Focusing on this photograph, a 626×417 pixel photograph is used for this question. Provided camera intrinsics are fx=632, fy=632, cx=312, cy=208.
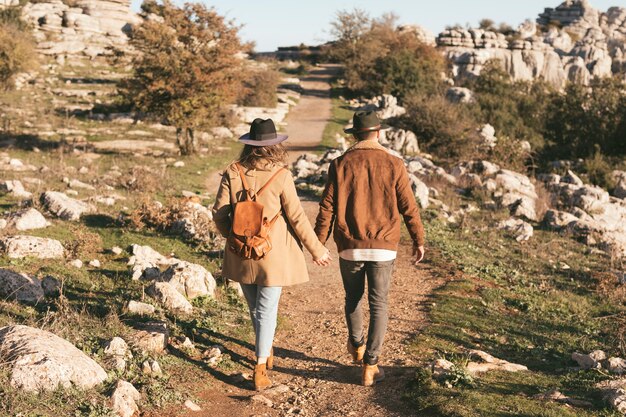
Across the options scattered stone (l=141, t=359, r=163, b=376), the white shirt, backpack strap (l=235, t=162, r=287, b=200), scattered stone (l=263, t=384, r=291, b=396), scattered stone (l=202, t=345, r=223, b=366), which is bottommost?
scattered stone (l=263, t=384, r=291, b=396)

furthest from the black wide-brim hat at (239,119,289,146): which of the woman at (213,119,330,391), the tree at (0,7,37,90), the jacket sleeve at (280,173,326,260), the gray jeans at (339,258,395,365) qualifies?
the tree at (0,7,37,90)

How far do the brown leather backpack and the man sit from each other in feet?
2.22

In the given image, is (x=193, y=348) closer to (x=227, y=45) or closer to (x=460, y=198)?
(x=460, y=198)

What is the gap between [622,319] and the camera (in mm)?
8805

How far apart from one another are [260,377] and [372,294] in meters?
1.21

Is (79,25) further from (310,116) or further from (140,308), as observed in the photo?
(140,308)

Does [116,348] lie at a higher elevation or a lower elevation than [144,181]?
lower

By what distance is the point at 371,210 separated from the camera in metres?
5.39

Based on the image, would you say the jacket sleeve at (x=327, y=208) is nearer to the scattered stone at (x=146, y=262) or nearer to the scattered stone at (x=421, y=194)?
the scattered stone at (x=146, y=262)

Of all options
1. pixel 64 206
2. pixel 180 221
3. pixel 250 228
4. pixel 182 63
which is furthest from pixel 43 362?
pixel 182 63

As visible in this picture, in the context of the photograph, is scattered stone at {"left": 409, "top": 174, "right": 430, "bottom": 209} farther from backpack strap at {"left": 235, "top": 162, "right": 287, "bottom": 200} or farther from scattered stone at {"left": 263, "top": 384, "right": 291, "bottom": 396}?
backpack strap at {"left": 235, "top": 162, "right": 287, "bottom": 200}

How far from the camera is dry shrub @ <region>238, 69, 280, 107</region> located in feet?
102

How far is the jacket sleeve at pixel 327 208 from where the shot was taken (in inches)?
215

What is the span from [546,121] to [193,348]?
1056 inches
